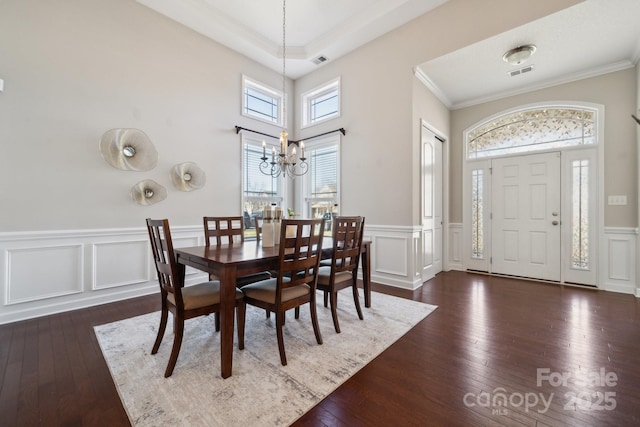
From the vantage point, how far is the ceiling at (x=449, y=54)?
2955 millimetres

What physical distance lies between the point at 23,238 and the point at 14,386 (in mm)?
1678

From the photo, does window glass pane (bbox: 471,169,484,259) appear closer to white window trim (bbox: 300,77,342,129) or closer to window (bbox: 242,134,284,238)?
white window trim (bbox: 300,77,342,129)

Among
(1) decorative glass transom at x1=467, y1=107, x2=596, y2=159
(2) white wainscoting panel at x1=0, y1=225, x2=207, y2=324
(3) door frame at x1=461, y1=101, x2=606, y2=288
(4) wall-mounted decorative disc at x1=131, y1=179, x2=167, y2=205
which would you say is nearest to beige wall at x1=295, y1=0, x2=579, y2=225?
(1) decorative glass transom at x1=467, y1=107, x2=596, y2=159

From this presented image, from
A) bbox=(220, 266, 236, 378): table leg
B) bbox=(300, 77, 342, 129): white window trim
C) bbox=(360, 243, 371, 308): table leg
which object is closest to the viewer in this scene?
bbox=(220, 266, 236, 378): table leg

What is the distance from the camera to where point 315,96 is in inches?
201

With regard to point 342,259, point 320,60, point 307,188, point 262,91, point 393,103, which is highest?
point 320,60

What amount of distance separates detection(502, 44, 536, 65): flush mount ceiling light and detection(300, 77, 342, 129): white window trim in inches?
92.0

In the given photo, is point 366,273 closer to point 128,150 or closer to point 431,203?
point 431,203

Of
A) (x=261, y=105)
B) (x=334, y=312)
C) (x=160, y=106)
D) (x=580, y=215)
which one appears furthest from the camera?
(x=261, y=105)

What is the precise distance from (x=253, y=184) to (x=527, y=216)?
14.6 ft

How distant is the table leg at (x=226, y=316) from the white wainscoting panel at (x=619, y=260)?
15.8ft

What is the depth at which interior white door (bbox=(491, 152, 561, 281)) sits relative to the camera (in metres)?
4.07

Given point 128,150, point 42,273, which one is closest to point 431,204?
point 128,150

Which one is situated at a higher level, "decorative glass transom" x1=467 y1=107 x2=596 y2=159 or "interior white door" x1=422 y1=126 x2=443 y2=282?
"decorative glass transom" x1=467 y1=107 x2=596 y2=159
